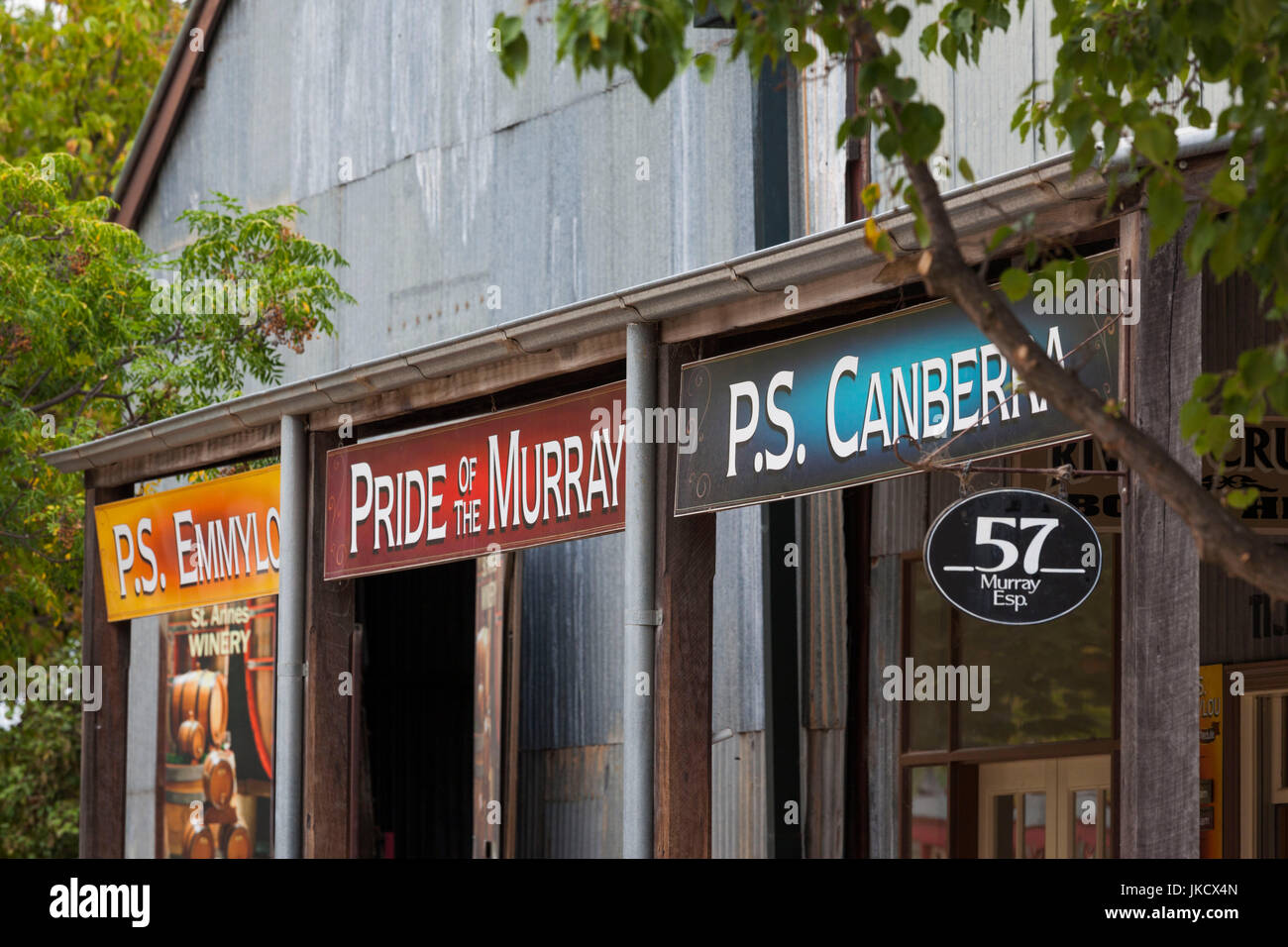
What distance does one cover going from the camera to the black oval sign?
21.8 feet

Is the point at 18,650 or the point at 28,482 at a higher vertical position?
the point at 28,482

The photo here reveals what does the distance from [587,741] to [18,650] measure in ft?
17.4

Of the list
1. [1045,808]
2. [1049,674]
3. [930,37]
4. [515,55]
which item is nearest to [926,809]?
[1045,808]

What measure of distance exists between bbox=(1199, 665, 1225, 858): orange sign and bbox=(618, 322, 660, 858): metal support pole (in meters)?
3.62

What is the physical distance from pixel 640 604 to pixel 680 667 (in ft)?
0.97

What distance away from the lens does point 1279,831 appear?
33.2 feet

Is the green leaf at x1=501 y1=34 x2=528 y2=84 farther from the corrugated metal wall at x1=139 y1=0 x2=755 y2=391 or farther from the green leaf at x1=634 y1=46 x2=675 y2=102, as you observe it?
the corrugated metal wall at x1=139 y1=0 x2=755 y2=391

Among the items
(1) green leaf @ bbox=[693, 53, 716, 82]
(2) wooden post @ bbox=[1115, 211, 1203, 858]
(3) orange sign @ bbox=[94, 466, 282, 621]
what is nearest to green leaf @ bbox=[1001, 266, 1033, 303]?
(1) green leaf @ bbox=[693, 53, 716, 82]

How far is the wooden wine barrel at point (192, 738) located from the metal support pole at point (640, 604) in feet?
28.8

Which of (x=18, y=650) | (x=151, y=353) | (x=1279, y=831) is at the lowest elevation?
(x=1279, y=831)

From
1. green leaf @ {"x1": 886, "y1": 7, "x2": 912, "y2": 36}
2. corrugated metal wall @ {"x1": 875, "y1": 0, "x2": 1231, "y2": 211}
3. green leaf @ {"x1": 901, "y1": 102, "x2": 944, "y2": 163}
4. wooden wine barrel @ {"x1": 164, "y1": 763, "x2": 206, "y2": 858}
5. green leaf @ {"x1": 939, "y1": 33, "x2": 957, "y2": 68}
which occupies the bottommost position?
wooden wine barrel @ {"x1": 164, "y1": 763, "x2": 206, "y2": 858}
